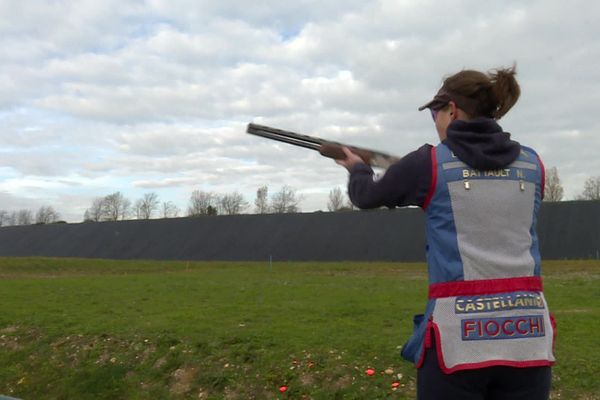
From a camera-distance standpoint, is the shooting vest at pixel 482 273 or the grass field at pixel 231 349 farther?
the grass field at pixel 231 349

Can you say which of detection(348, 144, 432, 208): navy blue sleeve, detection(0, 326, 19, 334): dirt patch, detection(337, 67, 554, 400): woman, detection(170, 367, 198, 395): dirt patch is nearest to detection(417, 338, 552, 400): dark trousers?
detection(337, 67, 554, 400): woman

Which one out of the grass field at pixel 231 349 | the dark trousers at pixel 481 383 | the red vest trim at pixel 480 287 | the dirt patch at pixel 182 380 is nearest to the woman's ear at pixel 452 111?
the red vest trim at pixel 480 287

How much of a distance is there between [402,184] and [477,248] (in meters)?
0.35

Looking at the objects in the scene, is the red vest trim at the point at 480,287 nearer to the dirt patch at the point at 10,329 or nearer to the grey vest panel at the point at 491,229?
the grey vest panel at the point at 491,229

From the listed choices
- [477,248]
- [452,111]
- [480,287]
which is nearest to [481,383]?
[480,287]

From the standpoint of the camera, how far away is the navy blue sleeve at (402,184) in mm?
2352

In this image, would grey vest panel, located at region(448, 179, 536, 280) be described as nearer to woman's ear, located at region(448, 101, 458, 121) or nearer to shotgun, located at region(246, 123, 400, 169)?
woman's ear, located at region(448, 101, 458, 121)

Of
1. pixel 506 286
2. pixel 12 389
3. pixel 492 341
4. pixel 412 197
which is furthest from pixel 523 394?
pixel 12 389

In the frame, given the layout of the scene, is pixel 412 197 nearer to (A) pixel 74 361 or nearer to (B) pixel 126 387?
(B) pixel 126 387

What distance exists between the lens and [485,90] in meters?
2.40

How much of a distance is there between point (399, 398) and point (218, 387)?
2.05 metres

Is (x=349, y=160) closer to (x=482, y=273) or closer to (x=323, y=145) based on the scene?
(x=323, y=145)

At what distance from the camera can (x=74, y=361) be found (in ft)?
27.7

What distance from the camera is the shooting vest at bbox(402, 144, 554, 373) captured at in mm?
2244
